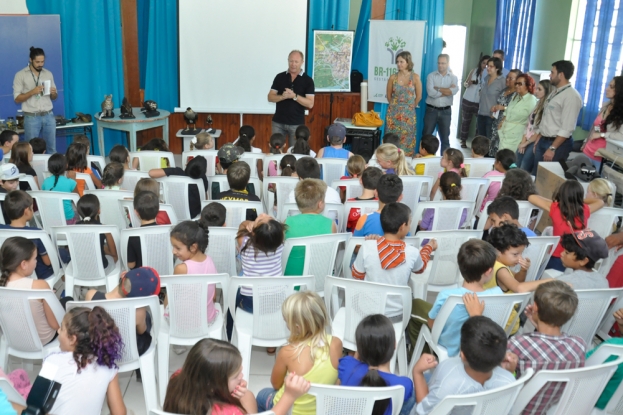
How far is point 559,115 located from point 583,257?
3166 millimetres

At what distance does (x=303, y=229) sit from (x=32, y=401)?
1.77 metres

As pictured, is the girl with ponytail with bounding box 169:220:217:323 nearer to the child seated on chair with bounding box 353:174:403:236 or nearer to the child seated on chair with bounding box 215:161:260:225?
the child seated on chair with bounding box 215:161:260:225

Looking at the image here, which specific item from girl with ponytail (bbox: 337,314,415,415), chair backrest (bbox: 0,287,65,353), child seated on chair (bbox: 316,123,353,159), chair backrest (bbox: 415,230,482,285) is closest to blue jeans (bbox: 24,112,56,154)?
child seated on chair (bbox: 316,123,353,159)

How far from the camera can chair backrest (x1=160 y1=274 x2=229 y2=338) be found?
2.71 m

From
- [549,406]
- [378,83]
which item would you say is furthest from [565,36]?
[549,406]

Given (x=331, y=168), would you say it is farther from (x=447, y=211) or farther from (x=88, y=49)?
(x=88, y=49)

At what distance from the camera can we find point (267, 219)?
3.07 m

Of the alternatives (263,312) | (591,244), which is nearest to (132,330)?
(263,312)

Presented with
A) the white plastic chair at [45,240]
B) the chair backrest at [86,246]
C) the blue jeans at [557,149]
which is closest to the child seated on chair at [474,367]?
the chair backrest at [86,246]

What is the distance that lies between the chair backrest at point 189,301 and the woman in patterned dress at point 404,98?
486 cm

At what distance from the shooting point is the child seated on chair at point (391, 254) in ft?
9.82

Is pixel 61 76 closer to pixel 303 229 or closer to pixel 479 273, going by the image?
pixel 303 229

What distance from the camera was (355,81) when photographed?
28.4ft

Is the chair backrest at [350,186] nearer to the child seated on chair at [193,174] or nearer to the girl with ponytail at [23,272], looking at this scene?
the child seated on chair at [193,174]
